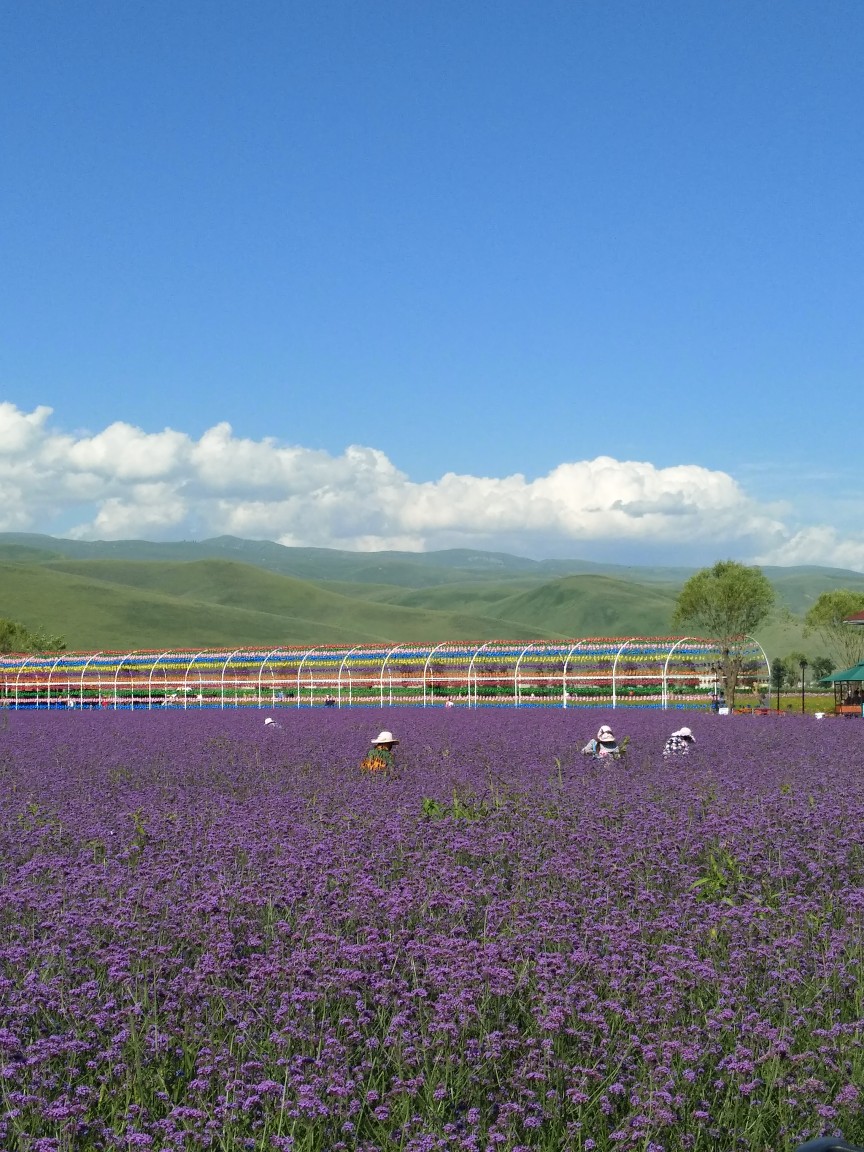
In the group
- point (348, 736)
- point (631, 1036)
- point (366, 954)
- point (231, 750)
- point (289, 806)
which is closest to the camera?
point (631, 1036)

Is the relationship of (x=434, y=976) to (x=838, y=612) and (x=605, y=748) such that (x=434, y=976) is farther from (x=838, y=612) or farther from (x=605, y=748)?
(x=838, y=612)

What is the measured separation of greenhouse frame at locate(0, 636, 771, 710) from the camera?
138 feet

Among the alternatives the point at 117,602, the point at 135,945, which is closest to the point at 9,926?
the point at 135,945

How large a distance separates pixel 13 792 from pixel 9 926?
6134 millimetres

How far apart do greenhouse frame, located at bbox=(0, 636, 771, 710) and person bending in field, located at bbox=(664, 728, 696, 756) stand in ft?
72.7

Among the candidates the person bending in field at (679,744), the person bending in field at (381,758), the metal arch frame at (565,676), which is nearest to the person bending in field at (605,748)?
the person bending in field at (679,744)

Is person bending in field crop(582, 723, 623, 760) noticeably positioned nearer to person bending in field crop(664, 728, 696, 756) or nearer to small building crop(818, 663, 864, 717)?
person bending in field crop(664, 728, 696, 756)

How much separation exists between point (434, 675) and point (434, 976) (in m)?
41.5

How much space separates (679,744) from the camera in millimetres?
16594

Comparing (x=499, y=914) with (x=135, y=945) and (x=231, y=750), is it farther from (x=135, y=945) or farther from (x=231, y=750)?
(x=231, y=750)

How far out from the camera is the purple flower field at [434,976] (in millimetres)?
4297

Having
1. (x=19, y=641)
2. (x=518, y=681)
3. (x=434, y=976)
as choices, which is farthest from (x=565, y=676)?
(x=19, y=641)

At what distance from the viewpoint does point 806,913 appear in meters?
Answer: 6.47

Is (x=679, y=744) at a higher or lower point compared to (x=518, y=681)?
higher
